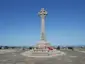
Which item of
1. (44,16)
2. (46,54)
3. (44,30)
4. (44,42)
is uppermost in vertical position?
(44,16)

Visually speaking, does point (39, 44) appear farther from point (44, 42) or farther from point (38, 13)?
point (38, 13)

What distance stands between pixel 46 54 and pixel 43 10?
19.3 m

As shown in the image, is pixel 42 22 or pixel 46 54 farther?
pixel 42 22

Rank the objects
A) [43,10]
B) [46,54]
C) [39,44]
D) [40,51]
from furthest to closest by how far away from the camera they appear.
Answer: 1. [43,10]
2. [39,44]
3. [40,51]
4. [46,54]

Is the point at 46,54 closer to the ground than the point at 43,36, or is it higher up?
closer to the ground

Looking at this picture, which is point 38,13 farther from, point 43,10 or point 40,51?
point 40,51

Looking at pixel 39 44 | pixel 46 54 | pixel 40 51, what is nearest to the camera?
pixel 46 54

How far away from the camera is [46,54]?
4291 cm

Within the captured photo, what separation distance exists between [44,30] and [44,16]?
13.2 ft

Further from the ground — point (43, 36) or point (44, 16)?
point (44, 16)

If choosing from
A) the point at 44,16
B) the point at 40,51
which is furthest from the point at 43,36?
the point at 40,51

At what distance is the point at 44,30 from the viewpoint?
189 feet

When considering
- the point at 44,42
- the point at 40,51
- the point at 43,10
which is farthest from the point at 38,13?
the point at 40,51

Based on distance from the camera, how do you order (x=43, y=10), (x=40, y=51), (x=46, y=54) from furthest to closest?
1. (x=43, y=10)
2. (x=40, y=51)
3. (x=46, y=54)
